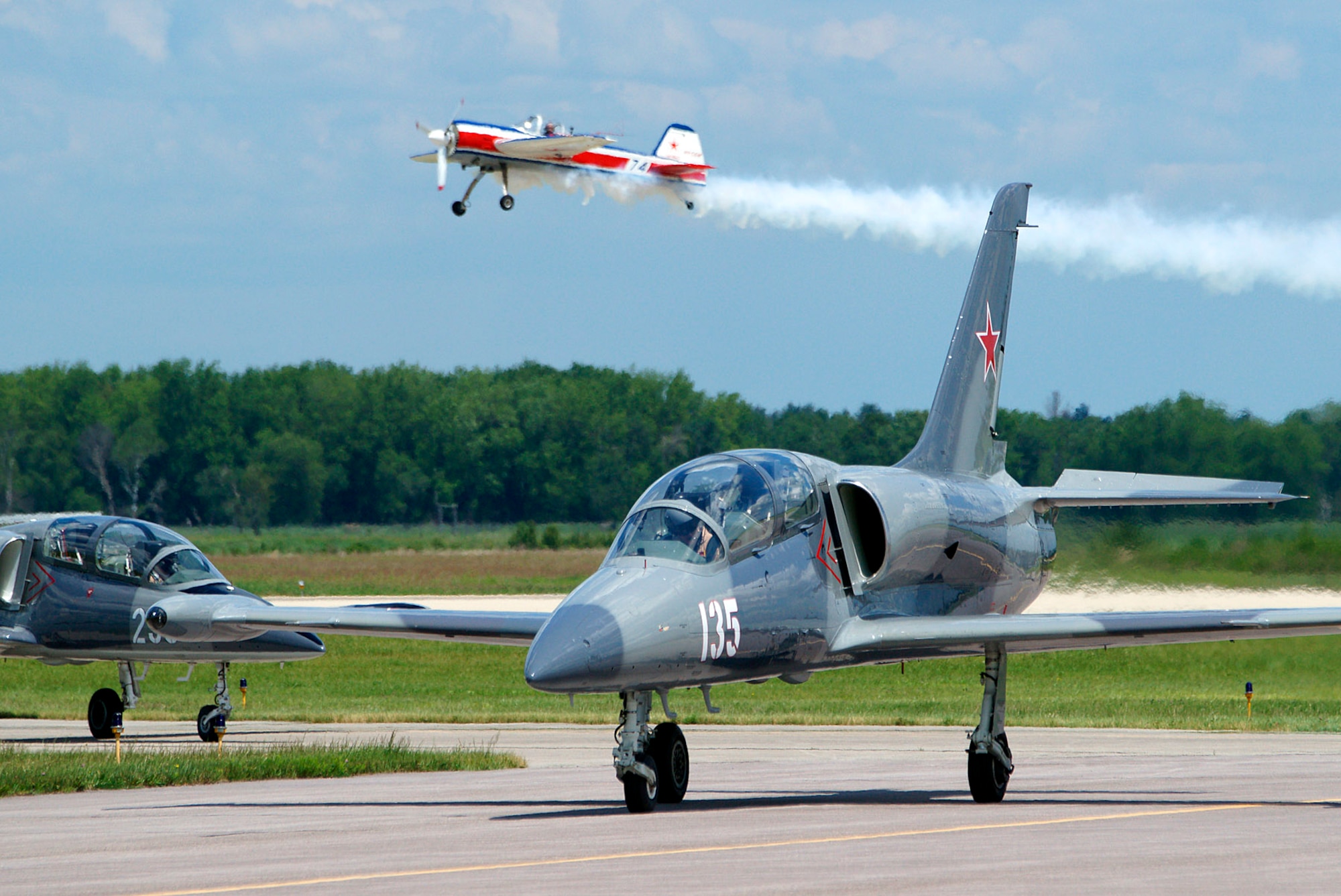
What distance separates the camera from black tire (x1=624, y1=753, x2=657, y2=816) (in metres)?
14.9

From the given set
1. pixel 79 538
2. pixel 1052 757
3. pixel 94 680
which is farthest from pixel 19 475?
pixel 1052 757

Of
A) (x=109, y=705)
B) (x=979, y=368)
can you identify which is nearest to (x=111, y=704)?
(x=109, y=705)

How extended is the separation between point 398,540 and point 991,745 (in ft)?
257

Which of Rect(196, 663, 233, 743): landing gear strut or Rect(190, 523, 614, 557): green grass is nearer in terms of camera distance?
Rect(196, 663, 233, 743): landing gear strut

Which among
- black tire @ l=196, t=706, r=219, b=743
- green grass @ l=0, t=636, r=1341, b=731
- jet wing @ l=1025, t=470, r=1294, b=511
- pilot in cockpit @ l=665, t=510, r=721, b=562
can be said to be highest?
jet wing @ l=1025, t=470, r=1294, b=511

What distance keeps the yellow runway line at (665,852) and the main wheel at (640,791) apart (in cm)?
184

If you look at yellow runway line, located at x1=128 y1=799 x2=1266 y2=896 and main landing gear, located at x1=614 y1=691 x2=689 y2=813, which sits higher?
main landing gear, located at x1=614 y1=691 x2=689 y2=813

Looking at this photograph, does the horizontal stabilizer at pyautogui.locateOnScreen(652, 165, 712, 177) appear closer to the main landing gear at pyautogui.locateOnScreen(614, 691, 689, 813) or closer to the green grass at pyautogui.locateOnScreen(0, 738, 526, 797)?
the green grass at pyautogui.locateOnScreen(0, 738, 526, 797)

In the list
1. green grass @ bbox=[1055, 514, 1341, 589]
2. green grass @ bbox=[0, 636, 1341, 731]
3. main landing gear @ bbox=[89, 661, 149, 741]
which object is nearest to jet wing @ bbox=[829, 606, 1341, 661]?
green grass @ bbox=[0, 636, 1341, 731]

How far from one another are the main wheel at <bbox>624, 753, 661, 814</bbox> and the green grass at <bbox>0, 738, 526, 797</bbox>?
6.30 metres

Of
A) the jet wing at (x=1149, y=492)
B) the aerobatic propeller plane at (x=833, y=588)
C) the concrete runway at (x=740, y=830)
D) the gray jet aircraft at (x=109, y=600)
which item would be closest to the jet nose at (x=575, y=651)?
the aerobatic propeller plane at (x=833, y=588)

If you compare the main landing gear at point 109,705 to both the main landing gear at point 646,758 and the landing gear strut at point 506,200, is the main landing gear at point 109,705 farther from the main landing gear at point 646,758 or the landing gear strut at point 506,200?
the landing gear strut at point 506,200

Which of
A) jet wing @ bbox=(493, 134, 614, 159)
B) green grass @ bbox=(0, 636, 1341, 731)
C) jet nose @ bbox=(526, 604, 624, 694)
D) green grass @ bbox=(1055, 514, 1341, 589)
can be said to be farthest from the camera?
jet wing @ bbox=(493, 134, 614, 159)

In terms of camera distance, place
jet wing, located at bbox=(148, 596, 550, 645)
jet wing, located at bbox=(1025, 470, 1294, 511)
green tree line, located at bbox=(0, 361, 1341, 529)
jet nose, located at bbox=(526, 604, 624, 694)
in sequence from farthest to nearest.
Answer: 1. green tree line, located at bbox=(0, 361, 1341, 529)
2. jet wing, located at bbox=(1025, 470, 1294, 511)
3. jet wing, located at bbox=(148, 596, 550, 645)
4. jet nose, located at bbox=(526, 604, 624, 694)
